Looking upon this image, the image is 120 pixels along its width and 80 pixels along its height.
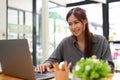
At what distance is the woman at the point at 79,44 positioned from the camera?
1725mm

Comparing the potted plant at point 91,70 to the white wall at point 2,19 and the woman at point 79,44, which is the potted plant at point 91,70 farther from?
the white wall at point 2,19

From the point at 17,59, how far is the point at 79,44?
75 cm

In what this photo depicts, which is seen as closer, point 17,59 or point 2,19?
point 17,59

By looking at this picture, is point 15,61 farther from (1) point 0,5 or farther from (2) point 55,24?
(2) point 55,24

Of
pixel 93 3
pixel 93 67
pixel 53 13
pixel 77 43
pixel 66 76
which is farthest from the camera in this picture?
pixel 53 13

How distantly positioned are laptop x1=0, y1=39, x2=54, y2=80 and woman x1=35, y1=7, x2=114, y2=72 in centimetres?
31

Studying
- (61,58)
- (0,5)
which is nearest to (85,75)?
(61,58)

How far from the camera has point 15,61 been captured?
1.32 meters

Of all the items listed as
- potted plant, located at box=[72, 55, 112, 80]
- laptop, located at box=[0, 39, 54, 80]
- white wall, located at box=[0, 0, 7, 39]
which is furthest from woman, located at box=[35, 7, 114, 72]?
white wall, located at box=[0, 0, 7, 39]

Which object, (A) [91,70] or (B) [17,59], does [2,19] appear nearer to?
(B) [17,59]

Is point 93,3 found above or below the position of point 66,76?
above

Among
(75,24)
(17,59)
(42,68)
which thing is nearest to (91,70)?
(17,59)

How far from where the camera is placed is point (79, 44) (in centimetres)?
185

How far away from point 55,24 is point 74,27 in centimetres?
350
